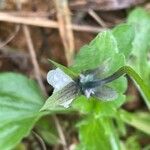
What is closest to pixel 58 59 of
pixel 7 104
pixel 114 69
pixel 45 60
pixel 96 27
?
pixel 45 60

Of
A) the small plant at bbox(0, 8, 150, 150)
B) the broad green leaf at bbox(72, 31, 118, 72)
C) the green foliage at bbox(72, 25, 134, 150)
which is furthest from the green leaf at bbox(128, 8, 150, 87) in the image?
the broad green leaf at bbox(72, 31, 118, 72)

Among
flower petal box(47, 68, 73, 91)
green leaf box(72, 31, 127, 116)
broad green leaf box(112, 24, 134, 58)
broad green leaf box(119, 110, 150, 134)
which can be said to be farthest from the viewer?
broad green leaf box(119, 110, 150, 134)

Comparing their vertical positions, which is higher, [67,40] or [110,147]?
[67,40]

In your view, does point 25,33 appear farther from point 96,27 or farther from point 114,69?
point 114,69

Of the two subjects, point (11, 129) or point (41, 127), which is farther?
point (41, 127)

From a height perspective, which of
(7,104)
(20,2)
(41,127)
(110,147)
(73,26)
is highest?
(20,2)

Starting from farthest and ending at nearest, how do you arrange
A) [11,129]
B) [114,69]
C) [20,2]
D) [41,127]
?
[20,2] → [41,127] → [11,129] → [114,69]

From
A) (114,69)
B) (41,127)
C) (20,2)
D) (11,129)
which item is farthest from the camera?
(20,2)

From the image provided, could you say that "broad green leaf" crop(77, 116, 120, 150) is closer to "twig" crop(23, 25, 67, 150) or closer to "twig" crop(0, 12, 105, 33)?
"twig" crop(23, 25, 67, 150)
